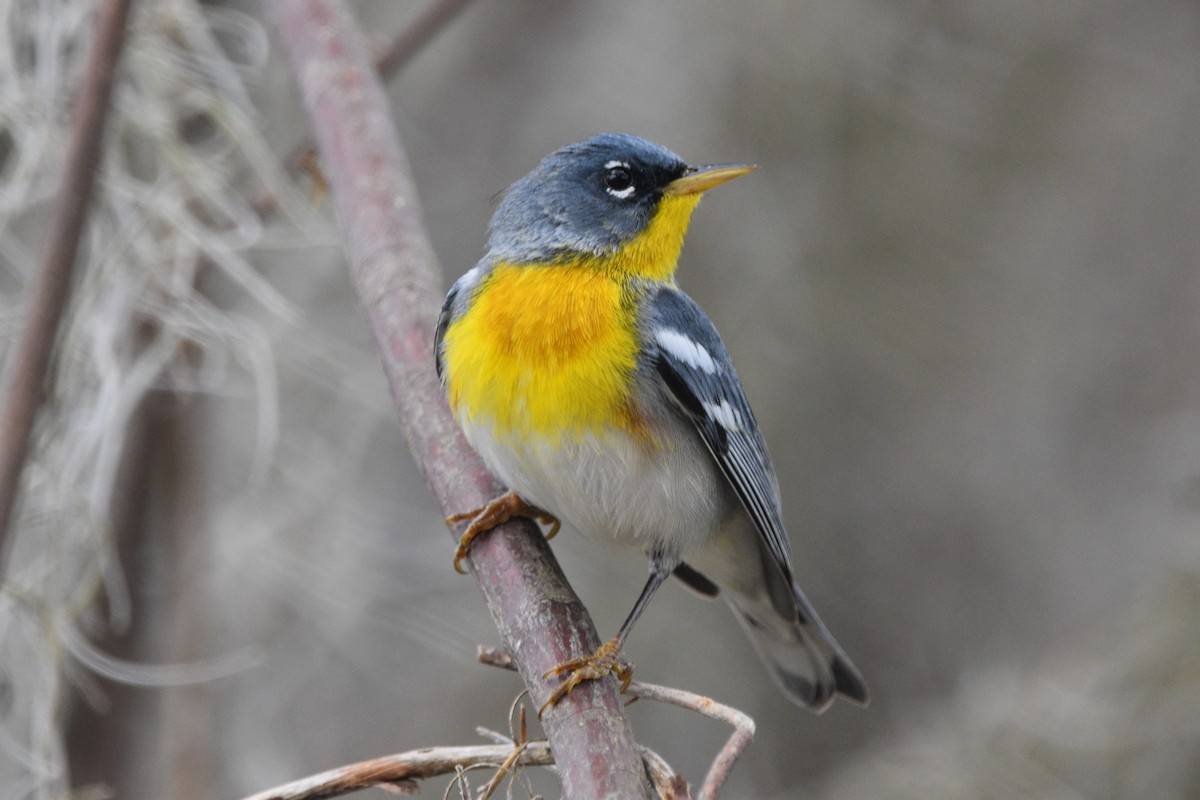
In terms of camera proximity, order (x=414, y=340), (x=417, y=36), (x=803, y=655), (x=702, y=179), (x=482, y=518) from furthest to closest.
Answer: (x=417, y=36) → (x=803, y=655) → (x=702, y=179) → (x=414, y=340) → (x=482, y=518)

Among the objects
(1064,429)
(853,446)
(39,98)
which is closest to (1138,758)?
(853,446)

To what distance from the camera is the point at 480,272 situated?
291cm

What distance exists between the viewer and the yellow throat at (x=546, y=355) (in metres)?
2.55

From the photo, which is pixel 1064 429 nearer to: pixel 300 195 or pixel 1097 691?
pixel 1097 691

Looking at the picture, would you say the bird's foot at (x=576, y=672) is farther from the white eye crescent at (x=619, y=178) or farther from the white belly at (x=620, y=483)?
the white eye crescent at (x=619, y=178)

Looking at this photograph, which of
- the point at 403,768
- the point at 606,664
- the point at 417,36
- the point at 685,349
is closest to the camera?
the point at 403,768

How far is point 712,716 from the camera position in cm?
179

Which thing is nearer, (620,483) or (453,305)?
(620,483)

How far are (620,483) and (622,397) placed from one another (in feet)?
0.61

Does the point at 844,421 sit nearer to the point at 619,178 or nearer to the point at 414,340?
the point at 619,178

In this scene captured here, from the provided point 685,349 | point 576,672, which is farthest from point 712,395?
point 576,672

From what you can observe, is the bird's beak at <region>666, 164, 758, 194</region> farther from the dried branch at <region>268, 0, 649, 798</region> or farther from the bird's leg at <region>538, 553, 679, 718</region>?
the bird's leg at <region>538, 553, 679, 718</region>

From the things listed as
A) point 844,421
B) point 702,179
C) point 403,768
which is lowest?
point 403,768

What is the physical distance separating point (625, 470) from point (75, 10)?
1978mm
